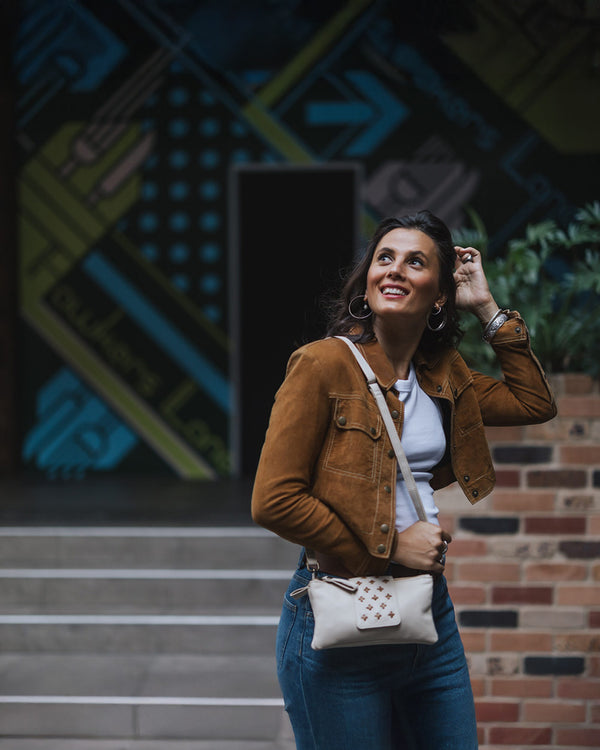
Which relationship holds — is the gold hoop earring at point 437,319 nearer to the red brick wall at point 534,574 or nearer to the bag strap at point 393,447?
the bag strap at point 393,447

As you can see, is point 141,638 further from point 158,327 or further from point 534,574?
point 158,327

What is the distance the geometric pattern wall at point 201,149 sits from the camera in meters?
5.77

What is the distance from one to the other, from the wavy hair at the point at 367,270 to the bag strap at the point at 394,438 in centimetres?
10

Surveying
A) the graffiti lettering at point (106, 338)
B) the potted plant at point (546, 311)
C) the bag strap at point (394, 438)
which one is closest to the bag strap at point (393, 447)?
the bag strap at point (394, 438)

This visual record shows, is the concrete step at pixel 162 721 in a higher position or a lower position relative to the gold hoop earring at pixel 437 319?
lower

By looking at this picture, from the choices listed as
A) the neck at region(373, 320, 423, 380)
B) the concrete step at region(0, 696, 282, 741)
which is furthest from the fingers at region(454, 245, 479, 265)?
the concrete step at region(0, 696, 282, 741)

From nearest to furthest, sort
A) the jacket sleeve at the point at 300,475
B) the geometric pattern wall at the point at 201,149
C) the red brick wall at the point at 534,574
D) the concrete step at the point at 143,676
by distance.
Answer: the jacket sleeve at the point at 300,475, the red brick wall at the point at 534,574, the concrete step at the point at 143,676, the geometric pattern wall at the point at 201,149

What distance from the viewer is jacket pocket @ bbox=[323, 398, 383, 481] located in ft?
4.50

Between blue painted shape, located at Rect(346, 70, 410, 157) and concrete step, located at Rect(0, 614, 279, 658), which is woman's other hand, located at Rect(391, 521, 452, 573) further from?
blue painted shape, located at Rect(346, 70, 410, 157)

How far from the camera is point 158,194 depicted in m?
5.93

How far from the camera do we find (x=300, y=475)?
1335 mm

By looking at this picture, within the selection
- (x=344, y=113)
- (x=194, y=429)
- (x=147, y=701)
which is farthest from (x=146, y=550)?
(x=344, y=113)

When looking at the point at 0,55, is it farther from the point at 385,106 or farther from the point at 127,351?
the point at 385,106

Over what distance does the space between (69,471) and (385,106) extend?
12.1 feet
